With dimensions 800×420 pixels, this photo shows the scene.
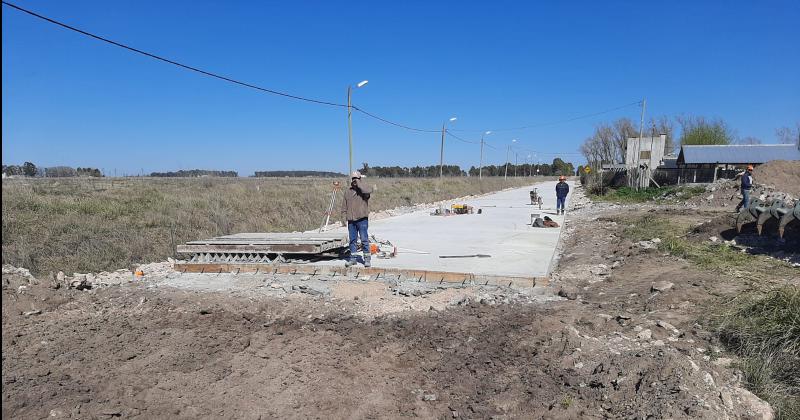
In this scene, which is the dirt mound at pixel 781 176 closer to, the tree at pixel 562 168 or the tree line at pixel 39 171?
the tree line at pixel 39 171

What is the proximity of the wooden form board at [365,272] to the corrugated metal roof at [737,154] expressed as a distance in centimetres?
3173

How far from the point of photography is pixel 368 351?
489cm

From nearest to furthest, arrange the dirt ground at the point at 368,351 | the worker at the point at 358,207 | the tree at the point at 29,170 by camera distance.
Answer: the dirt ground at the point at 368,351 → the worker at the point at 358,207 → the tree at the point at 29,170

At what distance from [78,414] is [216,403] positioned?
1.03 m

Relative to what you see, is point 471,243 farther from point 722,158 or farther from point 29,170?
point 29,170

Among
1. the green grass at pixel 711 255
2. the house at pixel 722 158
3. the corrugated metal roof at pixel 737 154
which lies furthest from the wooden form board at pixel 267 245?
the corrugated metal roof at pixel 737 154

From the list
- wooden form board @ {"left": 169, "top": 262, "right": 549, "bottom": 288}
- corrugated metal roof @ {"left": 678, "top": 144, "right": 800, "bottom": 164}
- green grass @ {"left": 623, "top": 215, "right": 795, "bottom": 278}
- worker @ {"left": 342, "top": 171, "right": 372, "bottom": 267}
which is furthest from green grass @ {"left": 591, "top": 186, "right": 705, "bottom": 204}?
worker @ {"left": 342, "top": 171, "right": 372, "bottom": 267}

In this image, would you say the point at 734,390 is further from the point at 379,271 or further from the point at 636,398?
the point at 379,271

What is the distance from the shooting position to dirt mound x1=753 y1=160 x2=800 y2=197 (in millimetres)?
22881

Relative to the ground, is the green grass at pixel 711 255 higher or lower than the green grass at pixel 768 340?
higher

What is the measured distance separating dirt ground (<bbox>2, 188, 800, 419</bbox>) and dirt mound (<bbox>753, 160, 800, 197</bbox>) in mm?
Result: 20986

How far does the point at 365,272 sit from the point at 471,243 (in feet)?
12.7

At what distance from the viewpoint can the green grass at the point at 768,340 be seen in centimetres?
390

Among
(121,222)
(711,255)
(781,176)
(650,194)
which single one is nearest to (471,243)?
(711,255)
